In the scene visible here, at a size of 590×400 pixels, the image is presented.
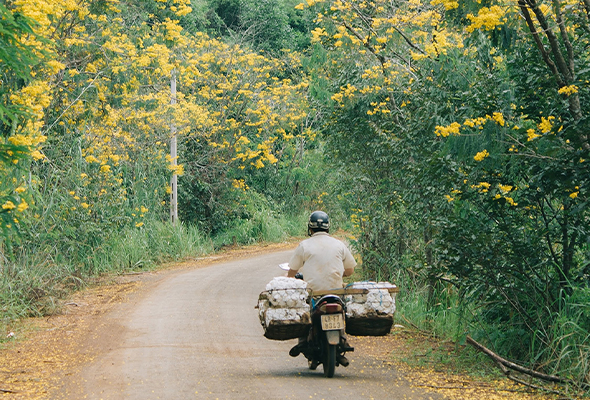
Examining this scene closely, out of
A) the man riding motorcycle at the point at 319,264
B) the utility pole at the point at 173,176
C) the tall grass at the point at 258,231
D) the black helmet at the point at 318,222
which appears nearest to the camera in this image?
the man riding motorcycle at the point at 319,264

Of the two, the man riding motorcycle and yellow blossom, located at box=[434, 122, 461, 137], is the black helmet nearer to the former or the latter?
the man riding motorcycle

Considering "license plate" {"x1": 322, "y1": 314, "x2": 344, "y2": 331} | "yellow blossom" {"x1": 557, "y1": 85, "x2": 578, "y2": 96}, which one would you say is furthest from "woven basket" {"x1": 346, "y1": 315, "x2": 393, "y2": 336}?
"yellow blossom" {"x1": 557, "y1": 85, "x2": 578, "y2": 96}

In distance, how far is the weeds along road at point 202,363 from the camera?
6.57 m

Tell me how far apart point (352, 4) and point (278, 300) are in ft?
23.4

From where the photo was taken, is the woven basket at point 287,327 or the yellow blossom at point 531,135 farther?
the woven basket at point 287,327

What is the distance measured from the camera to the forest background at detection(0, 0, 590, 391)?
717 cm

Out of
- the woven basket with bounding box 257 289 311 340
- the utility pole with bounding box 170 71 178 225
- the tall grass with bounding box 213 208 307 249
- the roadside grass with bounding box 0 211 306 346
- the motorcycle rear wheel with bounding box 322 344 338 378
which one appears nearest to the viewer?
the woven basket with bounding box 257 289 311 340

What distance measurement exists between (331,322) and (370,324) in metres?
0.47

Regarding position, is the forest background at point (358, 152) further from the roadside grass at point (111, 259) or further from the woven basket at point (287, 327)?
the woven basket at point (287, 327)

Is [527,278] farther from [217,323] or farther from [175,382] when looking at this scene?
[217,323]

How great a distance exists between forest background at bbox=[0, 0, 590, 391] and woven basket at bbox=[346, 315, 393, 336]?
50.5 inches

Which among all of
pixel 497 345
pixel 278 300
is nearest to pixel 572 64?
pixel 497 345

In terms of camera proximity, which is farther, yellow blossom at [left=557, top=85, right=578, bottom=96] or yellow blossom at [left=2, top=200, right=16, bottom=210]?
yellow blossom at [left=2, top=200, right=16, bottom=210]

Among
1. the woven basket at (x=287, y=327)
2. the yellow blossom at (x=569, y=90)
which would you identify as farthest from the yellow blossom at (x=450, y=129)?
the woven basket at (x=287, y=327)
